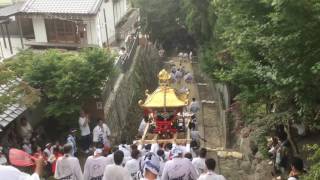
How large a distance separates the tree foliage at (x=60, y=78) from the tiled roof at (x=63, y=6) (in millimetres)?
10741

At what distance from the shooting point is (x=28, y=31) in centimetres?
2953

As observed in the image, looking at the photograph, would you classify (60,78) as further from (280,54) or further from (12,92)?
(280,54)

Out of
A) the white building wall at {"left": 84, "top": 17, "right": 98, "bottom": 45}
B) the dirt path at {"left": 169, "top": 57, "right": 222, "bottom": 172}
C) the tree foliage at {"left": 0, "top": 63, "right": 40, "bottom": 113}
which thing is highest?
the white building wall at {"left": 84, "top": 17, "right": 98, "bottom": 45}

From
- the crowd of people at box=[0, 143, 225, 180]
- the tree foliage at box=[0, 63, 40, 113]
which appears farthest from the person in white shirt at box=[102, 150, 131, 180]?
the tree foliage at box=[0, 63, 40, 113]

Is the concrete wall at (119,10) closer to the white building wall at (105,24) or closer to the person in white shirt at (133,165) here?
the white building wall at (105,24)

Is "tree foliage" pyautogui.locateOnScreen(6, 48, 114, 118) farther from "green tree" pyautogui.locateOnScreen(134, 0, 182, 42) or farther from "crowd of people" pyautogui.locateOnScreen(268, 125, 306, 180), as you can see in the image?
"green tree" pyautogui.locateOnScreen(134, 0, 182, 42)

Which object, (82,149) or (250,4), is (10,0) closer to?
(82,149)

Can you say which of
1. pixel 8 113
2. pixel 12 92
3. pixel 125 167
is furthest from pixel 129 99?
pixel 125 167

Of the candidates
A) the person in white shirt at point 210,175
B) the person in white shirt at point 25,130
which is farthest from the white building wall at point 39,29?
the person in white shirt at point 210,175

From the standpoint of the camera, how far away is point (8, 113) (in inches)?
552

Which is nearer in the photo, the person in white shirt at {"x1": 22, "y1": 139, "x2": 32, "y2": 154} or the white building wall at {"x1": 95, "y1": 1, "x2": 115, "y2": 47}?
the person in white shirt at {"x1": 22, "y1": 139, "x2": 32, "y2": 154}

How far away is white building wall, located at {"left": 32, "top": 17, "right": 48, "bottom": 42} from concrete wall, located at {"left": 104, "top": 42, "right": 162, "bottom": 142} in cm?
589

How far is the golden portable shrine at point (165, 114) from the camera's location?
1478 cm

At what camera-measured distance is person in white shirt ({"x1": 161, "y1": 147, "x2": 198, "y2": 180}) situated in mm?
9742
